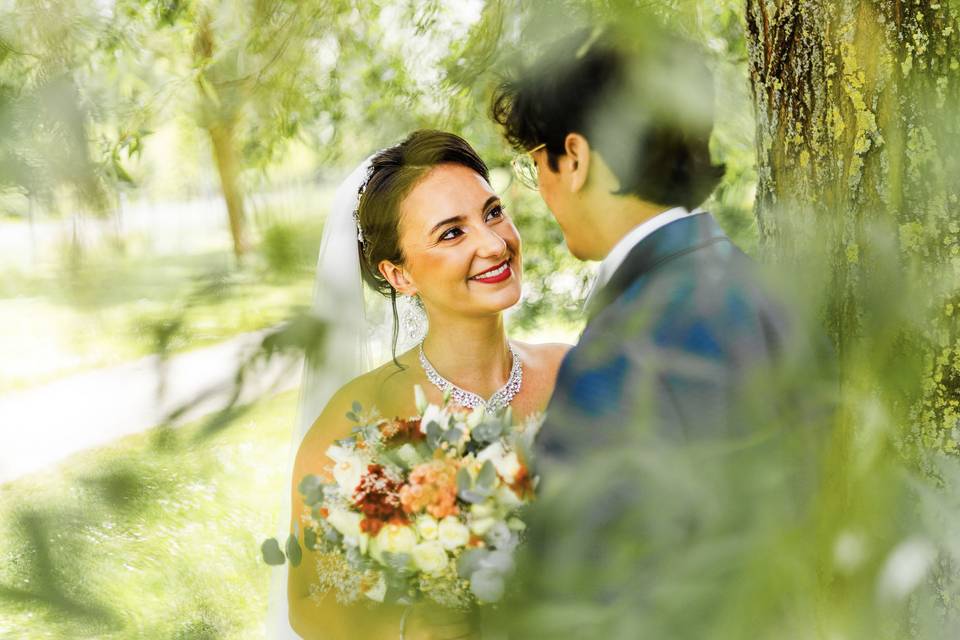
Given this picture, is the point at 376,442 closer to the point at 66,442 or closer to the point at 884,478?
the point at 66,442

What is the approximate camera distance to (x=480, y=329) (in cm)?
216

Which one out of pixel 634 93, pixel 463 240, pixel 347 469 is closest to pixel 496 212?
pixel 463 240

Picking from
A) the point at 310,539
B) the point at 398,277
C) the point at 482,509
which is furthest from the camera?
the point at 398,277

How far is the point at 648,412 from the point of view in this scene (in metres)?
0.61

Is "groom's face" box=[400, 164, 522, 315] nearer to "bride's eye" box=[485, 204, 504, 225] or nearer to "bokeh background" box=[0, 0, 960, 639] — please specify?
"bride's eye" box=[485, 204, 504, 225]

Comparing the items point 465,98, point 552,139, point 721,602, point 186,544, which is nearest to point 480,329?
point 465,98

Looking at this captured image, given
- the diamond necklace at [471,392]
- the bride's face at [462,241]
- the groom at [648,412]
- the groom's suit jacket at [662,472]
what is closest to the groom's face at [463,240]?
the bride's face at [462,241]

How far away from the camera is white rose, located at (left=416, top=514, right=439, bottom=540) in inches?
53.0

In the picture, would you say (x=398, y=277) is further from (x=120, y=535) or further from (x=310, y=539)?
(x=120, y=535)

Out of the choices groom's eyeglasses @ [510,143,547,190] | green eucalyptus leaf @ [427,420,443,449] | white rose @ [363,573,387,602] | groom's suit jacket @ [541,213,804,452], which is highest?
groom's eyeglasses @ [510,143,547,190]

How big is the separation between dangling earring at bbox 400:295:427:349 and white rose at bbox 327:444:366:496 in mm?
965

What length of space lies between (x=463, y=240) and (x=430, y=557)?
85 centimetres

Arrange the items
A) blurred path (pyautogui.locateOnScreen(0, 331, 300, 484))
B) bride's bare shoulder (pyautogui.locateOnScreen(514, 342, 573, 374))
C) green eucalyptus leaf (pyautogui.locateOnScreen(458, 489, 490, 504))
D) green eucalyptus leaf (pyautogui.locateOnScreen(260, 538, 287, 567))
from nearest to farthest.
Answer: blurred path (pyautogui.locateOnScreen(0, 331, 300, 484))
green eucalyptus leaf (pyautogui.locateOnScreen(260, 538, 287, 567))
green eucalyptus leaf (pyautogui.locateOnScreen(458, 489, 490, 504))
bride's bare shoulder (pyautogui.locateOnScreen(514, 342, 573, 374))

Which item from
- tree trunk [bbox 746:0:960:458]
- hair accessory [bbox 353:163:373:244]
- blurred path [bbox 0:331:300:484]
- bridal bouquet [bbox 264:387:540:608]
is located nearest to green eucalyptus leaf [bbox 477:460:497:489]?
bridal bouquet [bbox 264:387:540:608]
